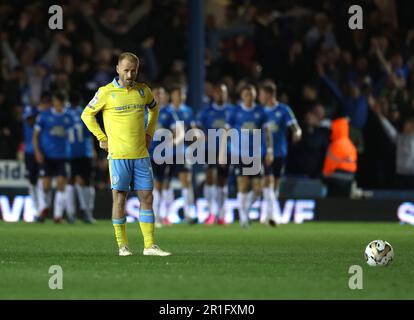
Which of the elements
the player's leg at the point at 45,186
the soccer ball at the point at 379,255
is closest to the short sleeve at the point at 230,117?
the player's leg at the point at 45,186

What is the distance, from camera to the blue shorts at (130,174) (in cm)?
1237

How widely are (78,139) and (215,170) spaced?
2311 mm

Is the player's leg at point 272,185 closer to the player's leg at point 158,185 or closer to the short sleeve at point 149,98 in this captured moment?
the player's leg at point 158,185

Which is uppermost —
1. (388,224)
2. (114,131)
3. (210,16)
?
(210,16)

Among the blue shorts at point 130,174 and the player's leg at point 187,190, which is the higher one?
the blue shorts at point 130,174

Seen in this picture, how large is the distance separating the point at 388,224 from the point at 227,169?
9.22ft

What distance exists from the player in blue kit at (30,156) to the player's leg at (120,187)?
26.5ft

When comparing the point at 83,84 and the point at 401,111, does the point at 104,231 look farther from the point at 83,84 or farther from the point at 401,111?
the point at 401,111

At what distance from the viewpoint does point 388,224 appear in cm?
2017

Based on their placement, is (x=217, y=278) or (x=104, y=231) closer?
(x=217, y=278)

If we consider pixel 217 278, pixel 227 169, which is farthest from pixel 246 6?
pixel 217 278

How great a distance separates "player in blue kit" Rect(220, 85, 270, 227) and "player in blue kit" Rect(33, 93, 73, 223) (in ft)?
8.74

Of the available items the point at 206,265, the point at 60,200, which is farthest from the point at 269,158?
the point at 206,265

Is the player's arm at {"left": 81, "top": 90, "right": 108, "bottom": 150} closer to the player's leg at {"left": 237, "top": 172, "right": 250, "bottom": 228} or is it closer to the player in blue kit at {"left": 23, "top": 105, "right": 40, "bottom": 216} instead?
the player's leg at {"left": 237, "top": 172, "right": 250, "bottom": 228}
